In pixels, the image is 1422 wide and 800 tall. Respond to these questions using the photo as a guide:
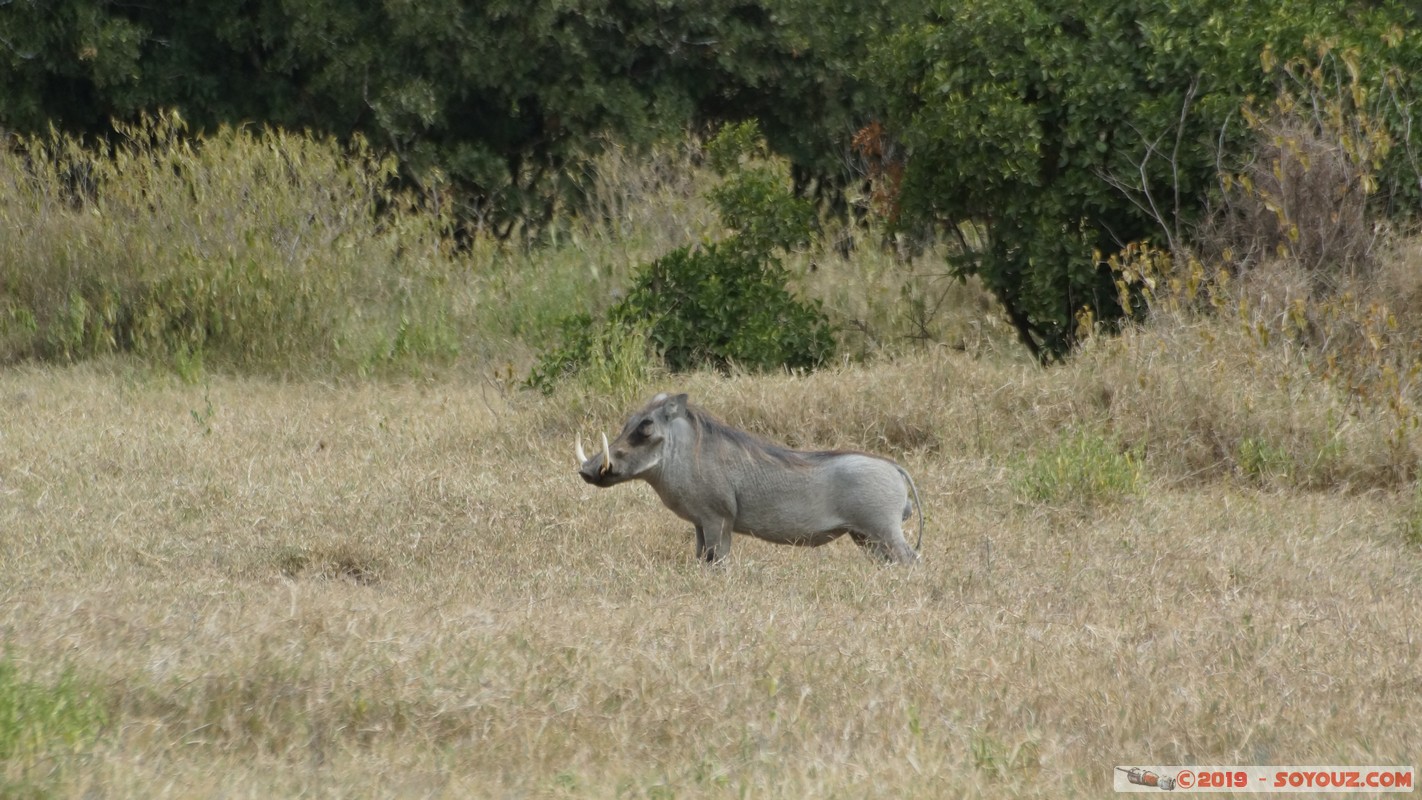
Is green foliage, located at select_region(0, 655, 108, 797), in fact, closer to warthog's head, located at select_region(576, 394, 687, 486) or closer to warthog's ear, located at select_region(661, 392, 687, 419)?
warthog's head, located at select_region(576, 394, 687, 486)

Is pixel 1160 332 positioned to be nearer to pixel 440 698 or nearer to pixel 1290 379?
pixel 1290 379

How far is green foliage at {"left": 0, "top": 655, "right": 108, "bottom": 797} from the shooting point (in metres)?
3.43

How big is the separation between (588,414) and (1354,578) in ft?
12.6

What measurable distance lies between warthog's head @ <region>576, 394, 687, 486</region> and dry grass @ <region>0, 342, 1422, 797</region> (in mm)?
365

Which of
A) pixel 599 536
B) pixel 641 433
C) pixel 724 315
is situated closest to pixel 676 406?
pixel 641 433

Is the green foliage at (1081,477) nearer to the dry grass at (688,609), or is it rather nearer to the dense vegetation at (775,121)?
the dry grass at (688,609)

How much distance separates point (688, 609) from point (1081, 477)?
2386 millimetres

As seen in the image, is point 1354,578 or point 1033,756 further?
point 1354,578

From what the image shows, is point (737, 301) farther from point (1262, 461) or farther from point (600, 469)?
point (600, 469)

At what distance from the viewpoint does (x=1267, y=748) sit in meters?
4.02

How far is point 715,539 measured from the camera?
594 centimetres

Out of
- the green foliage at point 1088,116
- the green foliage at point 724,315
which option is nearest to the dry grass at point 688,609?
the green foliage at point 724,315

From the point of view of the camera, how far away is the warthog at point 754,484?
583 centimetres

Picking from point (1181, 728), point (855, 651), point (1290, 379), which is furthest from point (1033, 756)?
point (1290, 379)
